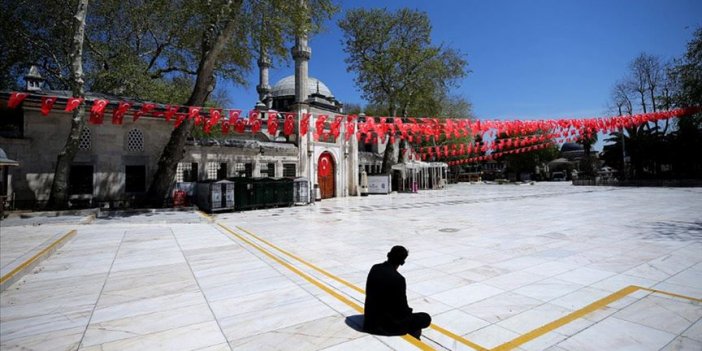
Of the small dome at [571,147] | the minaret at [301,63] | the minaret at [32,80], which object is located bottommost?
the minaret at [32,80]

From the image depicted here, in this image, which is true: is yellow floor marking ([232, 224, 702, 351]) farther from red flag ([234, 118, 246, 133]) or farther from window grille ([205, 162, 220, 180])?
window grille ([205, 162, 220, 180])

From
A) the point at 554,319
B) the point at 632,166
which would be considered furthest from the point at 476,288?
the point at 632,166

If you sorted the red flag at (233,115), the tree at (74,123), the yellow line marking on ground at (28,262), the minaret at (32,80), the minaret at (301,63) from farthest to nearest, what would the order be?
the minaret at (301,63) → the minaret at (32,80) → the red flag at (233,115) → the tree at (74,123) → the yellow line marking on ground at (28,262)

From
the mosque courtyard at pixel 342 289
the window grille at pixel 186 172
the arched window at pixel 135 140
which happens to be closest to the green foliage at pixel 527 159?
the window grille at pixel 186 172

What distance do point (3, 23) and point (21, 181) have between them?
12480 millimetres

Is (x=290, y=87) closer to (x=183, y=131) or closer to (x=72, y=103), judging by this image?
(x=183, y=131)

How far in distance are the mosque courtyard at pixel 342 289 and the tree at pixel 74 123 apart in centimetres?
516

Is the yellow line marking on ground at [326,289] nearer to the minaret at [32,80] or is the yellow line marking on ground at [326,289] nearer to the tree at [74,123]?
the tree at [74,123]

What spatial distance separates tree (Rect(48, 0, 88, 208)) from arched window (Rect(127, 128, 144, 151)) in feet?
12.9

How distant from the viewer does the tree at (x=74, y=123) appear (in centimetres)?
1409

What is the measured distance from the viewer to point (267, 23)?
18.3 m

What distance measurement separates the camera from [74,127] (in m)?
14.3

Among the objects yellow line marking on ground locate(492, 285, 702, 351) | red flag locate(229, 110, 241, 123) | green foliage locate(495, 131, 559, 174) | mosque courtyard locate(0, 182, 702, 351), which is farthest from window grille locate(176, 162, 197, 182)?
green foliage locate(495, 131, 559, 174)

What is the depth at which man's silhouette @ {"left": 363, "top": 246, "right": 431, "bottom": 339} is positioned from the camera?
11.2 ft
